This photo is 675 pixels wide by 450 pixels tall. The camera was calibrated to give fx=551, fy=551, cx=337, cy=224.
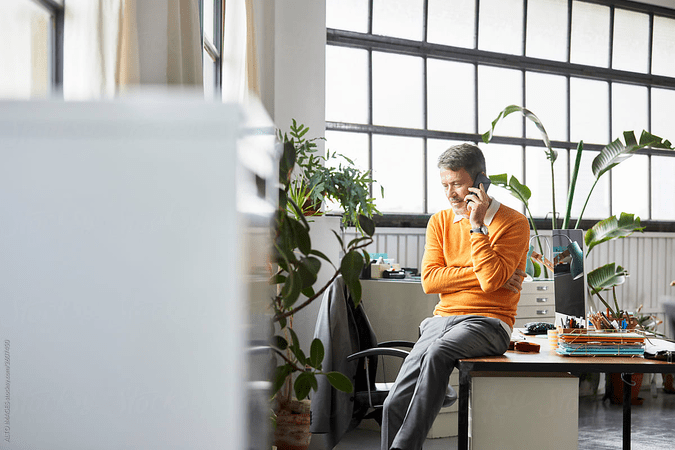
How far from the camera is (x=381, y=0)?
15.5ft

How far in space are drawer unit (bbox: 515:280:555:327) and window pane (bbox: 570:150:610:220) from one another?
1707 millimetres

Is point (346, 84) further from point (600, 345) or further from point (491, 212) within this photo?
point (600, 345)

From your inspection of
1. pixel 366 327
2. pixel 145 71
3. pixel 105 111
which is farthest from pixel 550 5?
pixel 105 111

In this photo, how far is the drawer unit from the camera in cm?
390

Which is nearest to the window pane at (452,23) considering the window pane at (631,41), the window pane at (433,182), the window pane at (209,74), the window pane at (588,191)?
the window pane at (433,182)

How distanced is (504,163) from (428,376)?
356cm

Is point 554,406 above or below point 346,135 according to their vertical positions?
below

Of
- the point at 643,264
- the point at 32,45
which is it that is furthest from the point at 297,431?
the point at 643,264

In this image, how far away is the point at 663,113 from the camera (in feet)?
19.2

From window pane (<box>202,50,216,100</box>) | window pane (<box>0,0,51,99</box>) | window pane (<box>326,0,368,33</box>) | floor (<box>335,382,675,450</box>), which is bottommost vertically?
floor (<box>335,382,675,450</box>)

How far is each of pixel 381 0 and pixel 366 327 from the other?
3098 mm

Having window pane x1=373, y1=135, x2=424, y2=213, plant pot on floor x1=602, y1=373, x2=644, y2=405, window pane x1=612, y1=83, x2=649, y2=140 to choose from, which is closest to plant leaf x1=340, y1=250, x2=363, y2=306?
window pane x1=373, y1=135, x2=424, y2=213

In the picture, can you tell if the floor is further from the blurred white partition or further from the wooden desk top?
the blurred white partition

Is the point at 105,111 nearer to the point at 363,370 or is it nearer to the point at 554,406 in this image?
the point at 554,406
